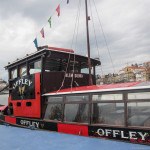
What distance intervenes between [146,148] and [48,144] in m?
1.87

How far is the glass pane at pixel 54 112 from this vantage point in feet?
25.3

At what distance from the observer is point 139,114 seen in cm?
568

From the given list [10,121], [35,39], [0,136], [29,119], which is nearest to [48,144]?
[0,136]

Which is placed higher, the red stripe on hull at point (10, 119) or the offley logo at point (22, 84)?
the offley logo at point (22, 84)

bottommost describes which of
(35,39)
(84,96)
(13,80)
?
(84,96)

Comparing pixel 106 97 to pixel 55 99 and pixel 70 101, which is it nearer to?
pixel 70 101

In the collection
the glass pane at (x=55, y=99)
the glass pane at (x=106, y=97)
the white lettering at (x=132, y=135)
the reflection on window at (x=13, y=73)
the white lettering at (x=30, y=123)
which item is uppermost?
the reflection on window at (x=13, y=73)

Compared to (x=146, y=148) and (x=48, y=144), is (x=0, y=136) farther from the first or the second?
(x=146, y=148)

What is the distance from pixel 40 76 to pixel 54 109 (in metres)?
1.49

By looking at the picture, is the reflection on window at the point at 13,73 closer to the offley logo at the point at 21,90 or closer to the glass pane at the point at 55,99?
the offley logo at the point at 21,90

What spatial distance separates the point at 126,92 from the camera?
5949 mm

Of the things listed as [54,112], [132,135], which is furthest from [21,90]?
[132,135]

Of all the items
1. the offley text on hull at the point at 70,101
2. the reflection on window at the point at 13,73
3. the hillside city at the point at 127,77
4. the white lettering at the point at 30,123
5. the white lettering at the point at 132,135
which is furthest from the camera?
the hillside city at the point at 127,77

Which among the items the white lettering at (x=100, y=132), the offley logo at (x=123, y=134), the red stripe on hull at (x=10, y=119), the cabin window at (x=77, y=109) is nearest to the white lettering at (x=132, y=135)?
the offley logo at (x=123, y=134)
